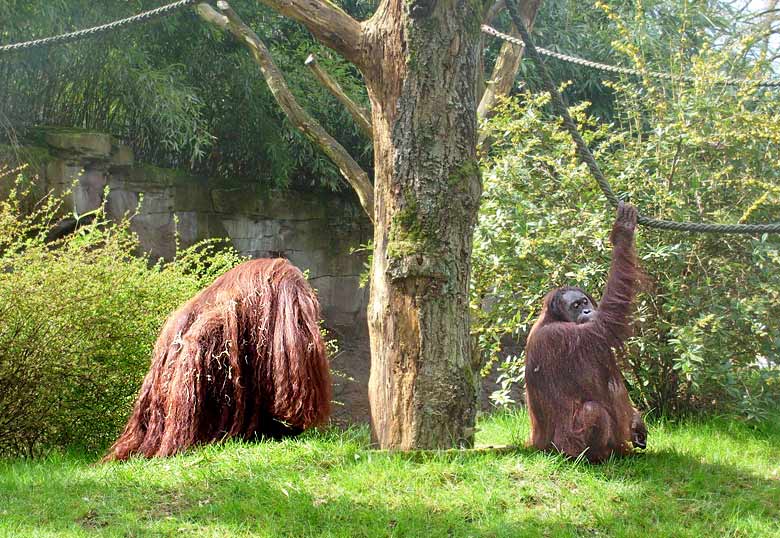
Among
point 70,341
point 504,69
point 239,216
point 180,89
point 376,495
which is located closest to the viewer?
point 376,495

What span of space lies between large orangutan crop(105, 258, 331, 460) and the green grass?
22 cm

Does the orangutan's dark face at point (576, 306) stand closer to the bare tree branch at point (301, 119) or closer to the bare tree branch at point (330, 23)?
the bare tree branch at point (330, 23)

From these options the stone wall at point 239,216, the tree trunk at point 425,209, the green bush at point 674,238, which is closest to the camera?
the tree trunk at point 425,209

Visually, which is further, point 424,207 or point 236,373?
point 236,373

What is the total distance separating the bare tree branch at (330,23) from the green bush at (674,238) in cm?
199

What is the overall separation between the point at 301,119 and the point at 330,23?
2483 mm

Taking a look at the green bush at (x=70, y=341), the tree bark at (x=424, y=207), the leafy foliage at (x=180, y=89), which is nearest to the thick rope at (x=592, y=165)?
the tree bark at (x=424, y=207)

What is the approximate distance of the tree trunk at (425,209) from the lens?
3535mm

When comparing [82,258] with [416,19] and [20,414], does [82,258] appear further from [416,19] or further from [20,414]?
[416,19]

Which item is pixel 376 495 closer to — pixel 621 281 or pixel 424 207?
pixel 424 207

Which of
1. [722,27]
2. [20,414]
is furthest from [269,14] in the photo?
[20,414]

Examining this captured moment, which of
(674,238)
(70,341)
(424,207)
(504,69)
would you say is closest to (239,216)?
(504,69)

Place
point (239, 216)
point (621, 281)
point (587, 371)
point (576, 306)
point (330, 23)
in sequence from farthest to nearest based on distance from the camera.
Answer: point (239, 216) → point (576, 306) → point (587, 371) → point (621, 281) → point (330, 23)

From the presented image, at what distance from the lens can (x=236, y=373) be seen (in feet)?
13.6
